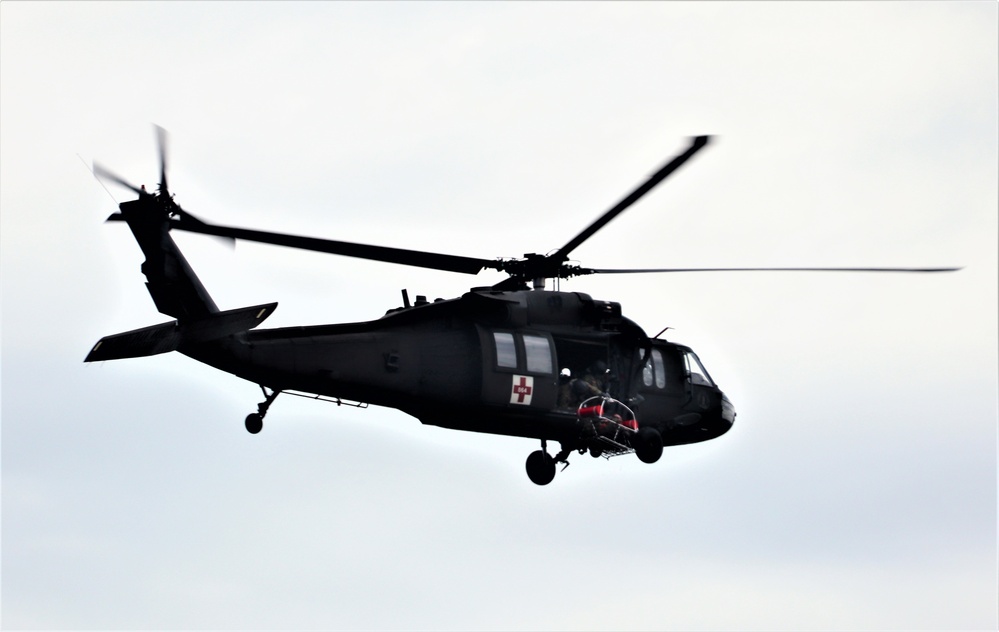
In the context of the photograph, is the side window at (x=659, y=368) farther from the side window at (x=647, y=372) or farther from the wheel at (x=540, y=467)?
the wheel at (x=540, y=467)

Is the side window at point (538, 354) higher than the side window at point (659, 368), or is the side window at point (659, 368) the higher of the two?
the side window at point (659, 368)

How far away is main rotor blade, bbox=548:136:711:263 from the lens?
2931 cm

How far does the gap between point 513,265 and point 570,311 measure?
62.5 inches

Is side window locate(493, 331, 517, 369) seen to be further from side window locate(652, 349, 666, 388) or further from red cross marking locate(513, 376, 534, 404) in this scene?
side window locate(652, 349, 666, 388)

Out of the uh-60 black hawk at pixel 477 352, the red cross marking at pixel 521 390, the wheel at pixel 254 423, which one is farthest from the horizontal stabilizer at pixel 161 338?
the red cross marking at pixel 521 390

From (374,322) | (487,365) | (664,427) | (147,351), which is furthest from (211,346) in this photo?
(664,427)

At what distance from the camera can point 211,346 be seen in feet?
98.8

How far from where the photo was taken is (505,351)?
109ft

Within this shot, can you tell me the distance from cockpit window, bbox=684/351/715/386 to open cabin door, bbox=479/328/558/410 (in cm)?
399

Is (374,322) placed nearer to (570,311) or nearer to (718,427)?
(570,311)

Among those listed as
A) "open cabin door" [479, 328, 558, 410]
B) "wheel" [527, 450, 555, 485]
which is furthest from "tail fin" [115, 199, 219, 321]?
"wheel" [527, 450, 555, 485]

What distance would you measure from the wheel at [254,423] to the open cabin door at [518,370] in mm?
5109

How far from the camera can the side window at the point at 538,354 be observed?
33344 mm

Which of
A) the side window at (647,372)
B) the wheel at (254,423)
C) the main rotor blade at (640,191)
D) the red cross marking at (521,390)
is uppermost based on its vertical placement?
the main rotor blade at (640,191)
